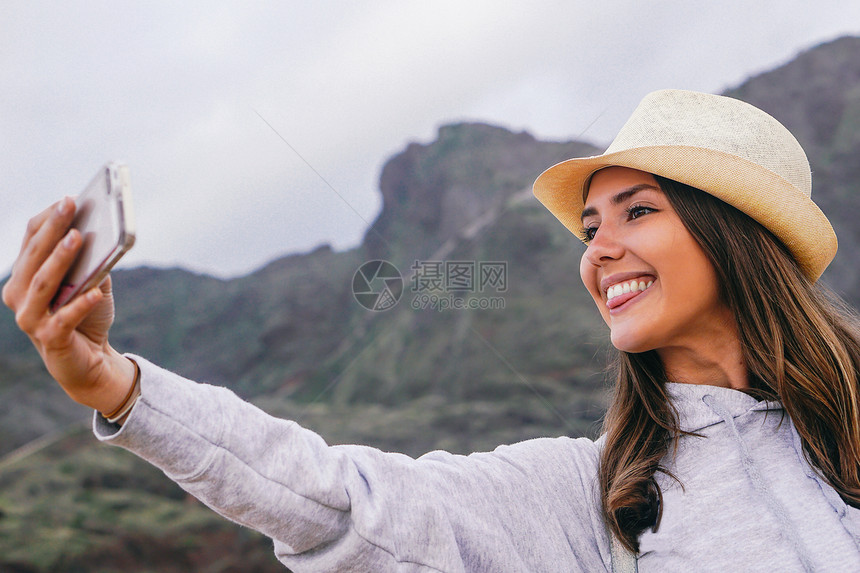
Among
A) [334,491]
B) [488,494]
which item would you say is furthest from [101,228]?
[488,494]

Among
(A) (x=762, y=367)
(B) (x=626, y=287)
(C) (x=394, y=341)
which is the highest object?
(B) (x=626, y=287)

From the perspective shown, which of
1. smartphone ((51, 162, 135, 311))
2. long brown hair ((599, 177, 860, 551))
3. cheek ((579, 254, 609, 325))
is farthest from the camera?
cheek ((579, 254, 609, 325))

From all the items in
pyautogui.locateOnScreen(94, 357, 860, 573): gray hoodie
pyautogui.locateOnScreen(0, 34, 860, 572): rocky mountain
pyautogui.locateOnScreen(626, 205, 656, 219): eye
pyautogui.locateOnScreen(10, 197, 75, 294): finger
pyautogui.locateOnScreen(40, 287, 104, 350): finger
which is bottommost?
pyautogui.locateOnScreen(0, 34, 860, 572): rocky mountain

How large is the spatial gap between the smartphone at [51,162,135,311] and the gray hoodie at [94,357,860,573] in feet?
0.41

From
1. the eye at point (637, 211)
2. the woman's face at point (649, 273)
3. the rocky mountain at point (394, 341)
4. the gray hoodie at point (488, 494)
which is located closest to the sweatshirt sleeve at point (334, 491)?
the gray hoodie at point (488, 494)

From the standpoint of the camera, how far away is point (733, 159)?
1171 mm

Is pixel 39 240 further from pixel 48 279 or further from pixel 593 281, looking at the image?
pixel 593 281

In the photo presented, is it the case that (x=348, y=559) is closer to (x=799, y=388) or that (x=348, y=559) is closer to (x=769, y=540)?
(x=769, y=540)

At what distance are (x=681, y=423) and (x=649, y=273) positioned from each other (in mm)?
286

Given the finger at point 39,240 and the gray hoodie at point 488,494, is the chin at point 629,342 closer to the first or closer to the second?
the gray hoodie at point 488,494

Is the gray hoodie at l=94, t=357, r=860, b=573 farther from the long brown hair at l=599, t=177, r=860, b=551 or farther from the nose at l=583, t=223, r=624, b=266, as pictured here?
the nose at l=583, t=223, r=624, b=266

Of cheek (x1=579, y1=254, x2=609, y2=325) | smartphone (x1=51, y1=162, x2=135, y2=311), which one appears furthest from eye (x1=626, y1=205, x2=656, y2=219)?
smartphone (x1=51, y1=162, x2=135, y2=311)

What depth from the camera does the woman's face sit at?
3.82 ft

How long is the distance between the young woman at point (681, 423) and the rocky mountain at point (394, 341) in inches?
203
